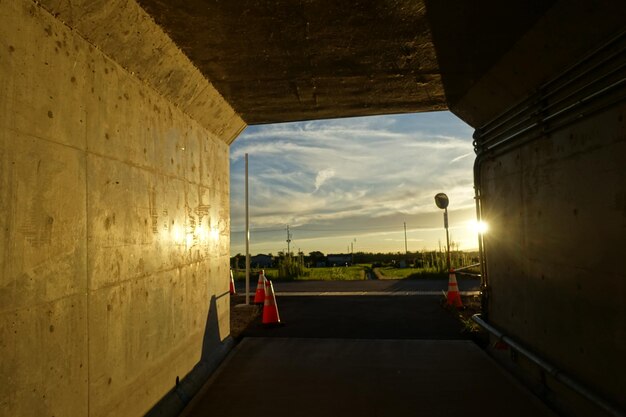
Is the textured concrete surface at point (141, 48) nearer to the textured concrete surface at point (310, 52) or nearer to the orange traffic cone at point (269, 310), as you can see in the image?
the textured concrete surface at point (310, 52)

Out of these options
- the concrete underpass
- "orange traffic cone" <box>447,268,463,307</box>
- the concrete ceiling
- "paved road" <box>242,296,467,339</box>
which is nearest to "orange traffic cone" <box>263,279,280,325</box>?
"paved road" <box>242,296,467,339</box>

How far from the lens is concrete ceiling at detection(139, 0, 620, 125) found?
11.8 ft

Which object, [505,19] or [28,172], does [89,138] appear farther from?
[505,19]

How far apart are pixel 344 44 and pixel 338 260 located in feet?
89.9

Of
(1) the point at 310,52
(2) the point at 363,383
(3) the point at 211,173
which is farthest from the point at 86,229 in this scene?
(2) the point at 363,383

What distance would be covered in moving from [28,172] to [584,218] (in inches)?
163

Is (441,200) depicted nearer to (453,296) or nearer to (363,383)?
(453,296)

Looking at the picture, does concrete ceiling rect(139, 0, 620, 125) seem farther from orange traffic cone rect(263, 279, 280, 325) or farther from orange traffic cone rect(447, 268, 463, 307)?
orange traffic cone rect(447, 268, 463, 307)

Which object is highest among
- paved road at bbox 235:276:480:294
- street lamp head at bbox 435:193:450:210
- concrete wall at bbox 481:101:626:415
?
street lamp head at bbox 435:193:450:210

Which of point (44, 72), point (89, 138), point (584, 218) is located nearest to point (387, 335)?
point (584, 218)

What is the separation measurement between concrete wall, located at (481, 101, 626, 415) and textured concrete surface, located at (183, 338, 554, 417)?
2.30 feet

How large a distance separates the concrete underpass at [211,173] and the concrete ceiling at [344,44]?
0.09 ft

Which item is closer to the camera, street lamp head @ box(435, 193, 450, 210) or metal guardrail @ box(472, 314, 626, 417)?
metal guardrail @ box(472, 314, 626, 417)

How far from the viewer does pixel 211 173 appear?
6.14 metres
